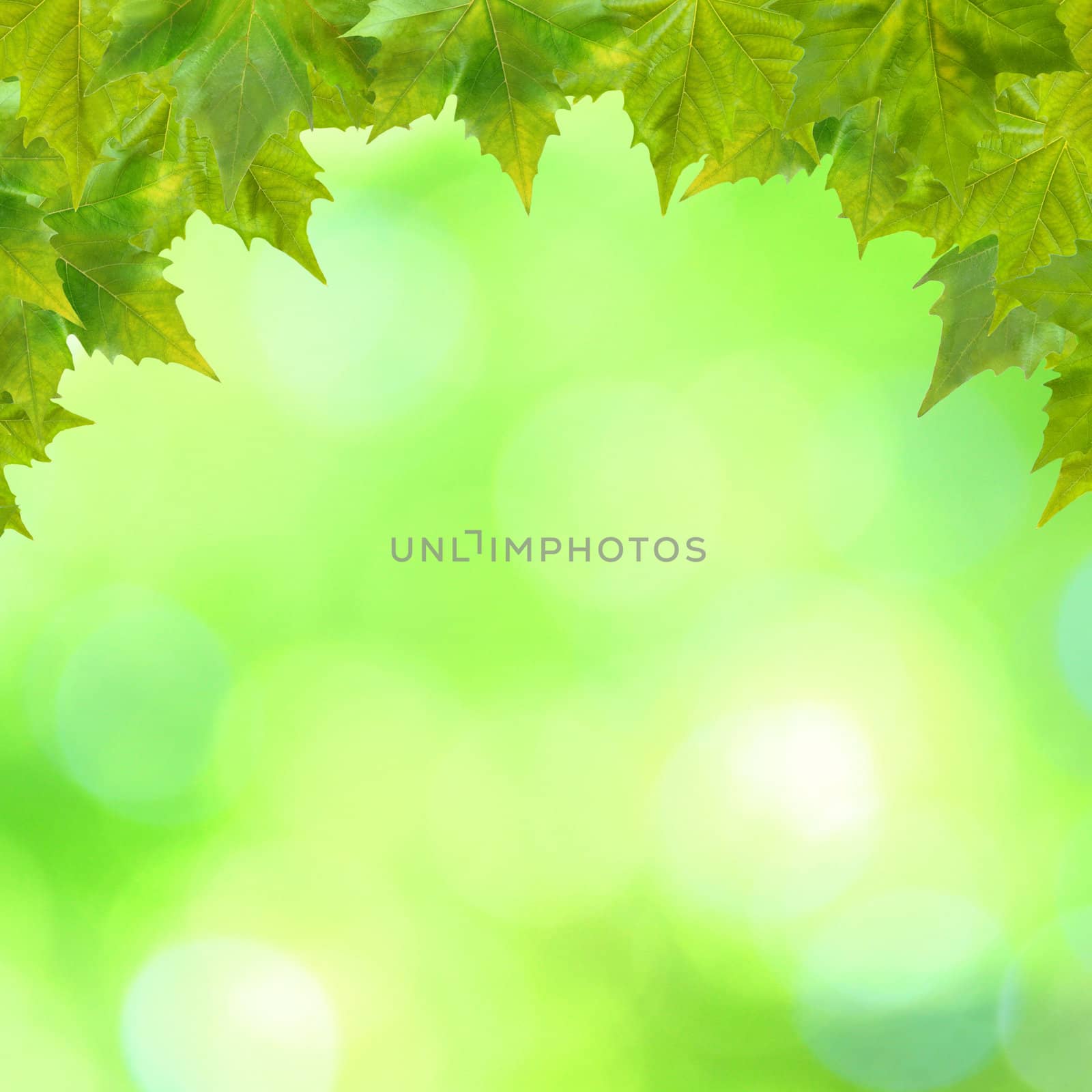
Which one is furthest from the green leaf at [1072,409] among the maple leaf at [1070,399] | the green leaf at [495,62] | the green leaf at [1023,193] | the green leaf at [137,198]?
the green leaf at [137,198]

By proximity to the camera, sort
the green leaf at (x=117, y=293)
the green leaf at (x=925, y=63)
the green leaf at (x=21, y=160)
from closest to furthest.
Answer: the green leaf at (x=925, y=63), the green leaf at (x=21, y=160), the green leaf at (x=117, y=293)

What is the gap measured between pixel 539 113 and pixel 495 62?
5 centimetres

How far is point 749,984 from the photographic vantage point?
791 centimetres

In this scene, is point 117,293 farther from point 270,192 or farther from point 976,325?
point 976,325

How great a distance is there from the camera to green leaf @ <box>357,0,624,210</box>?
0.73 m

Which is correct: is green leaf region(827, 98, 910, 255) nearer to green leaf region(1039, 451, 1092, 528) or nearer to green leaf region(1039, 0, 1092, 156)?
green leaf region(1039, 0, 1092, 156)

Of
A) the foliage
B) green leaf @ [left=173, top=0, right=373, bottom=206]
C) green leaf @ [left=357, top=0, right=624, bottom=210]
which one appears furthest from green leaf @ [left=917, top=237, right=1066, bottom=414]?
green leaf @ [left=173, top=0, right=373, bottom=206]

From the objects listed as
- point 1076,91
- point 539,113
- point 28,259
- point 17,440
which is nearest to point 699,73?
point 539,113

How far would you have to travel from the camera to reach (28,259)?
0.87 meters

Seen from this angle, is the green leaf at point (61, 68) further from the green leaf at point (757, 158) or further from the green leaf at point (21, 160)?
the green leaf at point (757, 158)

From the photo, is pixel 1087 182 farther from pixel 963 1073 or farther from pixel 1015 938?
pixel 963 1073

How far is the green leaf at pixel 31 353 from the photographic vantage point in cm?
97

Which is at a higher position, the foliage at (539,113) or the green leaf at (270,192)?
the green leaf at (270,192)

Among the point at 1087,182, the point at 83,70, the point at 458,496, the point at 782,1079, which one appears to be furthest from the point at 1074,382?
the point at 782,1079
